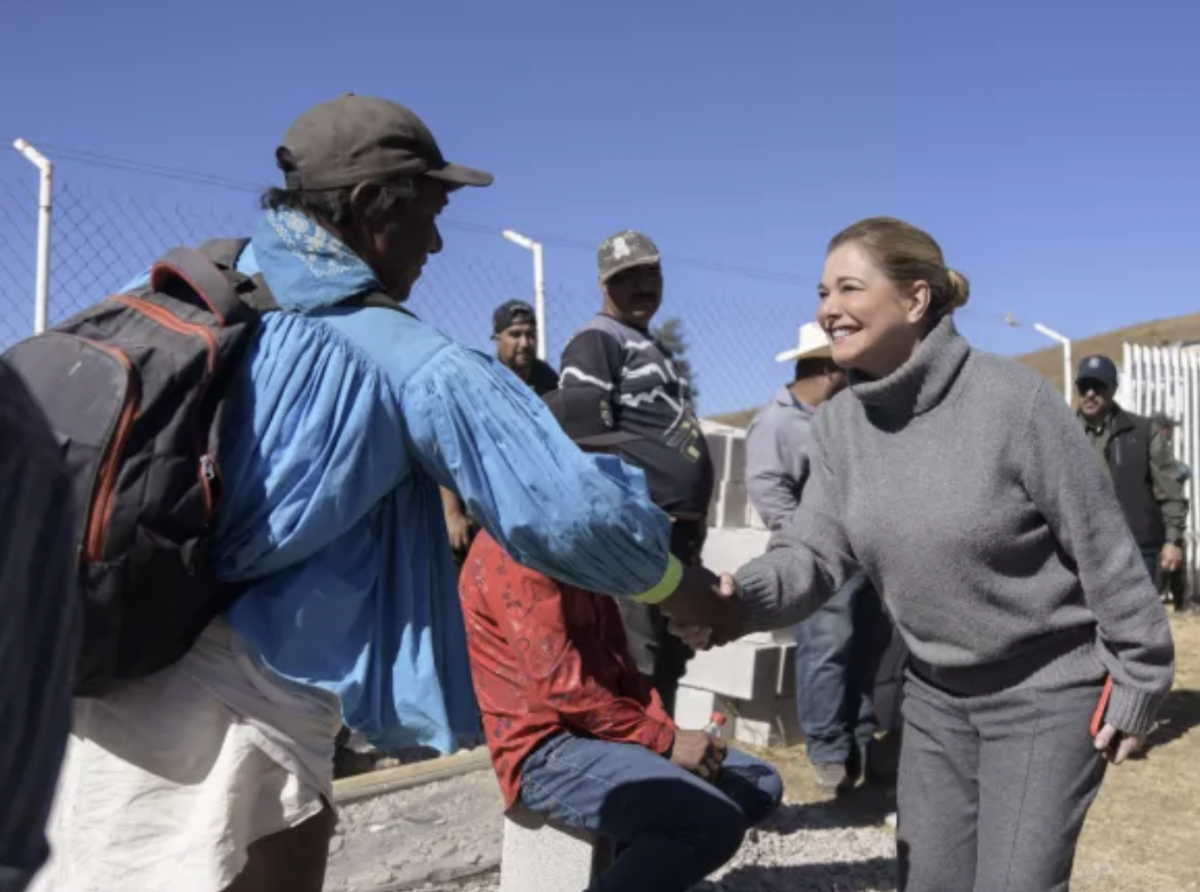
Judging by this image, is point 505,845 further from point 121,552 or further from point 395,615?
point 121,552

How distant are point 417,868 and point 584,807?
1.15 metres

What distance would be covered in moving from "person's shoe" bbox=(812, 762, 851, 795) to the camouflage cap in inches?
92.8

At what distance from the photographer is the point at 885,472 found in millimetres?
2797

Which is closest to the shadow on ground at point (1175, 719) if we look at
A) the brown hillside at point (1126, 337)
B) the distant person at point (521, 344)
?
the distant person at point (521, 344)

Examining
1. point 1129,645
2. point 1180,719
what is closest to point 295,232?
point 1129,645

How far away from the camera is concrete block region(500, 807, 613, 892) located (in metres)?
3.44

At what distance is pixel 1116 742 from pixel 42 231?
4.31 meters

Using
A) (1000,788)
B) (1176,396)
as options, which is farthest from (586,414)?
(1176,396)

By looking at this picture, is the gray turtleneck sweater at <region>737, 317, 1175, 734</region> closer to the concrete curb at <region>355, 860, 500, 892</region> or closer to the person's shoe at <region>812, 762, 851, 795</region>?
the concrete curb at <region>355, 860, 500, 892</region>

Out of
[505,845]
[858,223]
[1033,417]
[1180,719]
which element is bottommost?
[1180,719]

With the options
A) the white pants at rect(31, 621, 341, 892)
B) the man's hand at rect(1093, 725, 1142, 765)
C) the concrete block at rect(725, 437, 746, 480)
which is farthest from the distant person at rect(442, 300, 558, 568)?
the white pants at rect(31, 621, 341, 892)

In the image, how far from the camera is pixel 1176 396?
1199cm

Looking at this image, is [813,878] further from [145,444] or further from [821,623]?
[145,444]

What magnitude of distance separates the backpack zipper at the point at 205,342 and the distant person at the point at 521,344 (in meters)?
4.69
